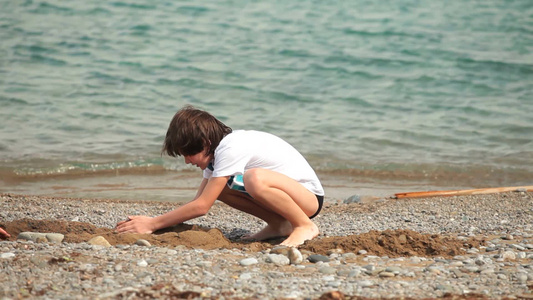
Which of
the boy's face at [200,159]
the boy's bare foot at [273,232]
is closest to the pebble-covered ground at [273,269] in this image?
the boy's bare foot at [273,232]

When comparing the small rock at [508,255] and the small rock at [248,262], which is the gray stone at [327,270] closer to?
the small rock at [248,262]

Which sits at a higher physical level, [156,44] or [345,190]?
[156,44]

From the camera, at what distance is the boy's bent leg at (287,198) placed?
4223 mm

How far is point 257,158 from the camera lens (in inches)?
170

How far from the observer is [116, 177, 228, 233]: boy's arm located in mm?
4176

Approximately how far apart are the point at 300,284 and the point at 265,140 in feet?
4.36

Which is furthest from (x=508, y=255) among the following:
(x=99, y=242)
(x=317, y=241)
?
(x=99, y=242)

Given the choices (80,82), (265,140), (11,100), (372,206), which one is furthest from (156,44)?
(265,140)

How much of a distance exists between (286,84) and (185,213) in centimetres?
716

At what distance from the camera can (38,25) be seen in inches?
533

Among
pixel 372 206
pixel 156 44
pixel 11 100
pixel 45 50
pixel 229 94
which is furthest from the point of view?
pixel 156 44

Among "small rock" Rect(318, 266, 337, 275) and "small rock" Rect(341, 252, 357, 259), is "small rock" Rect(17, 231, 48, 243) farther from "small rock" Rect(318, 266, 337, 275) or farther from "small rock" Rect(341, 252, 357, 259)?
"small rock" Rect(341, 252, 357, 259)

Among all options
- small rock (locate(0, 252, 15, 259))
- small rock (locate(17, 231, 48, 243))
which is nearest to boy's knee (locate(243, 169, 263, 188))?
small rock (locate(17, 231, 48, 243))

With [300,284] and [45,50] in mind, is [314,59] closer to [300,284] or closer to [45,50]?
[45,50]
